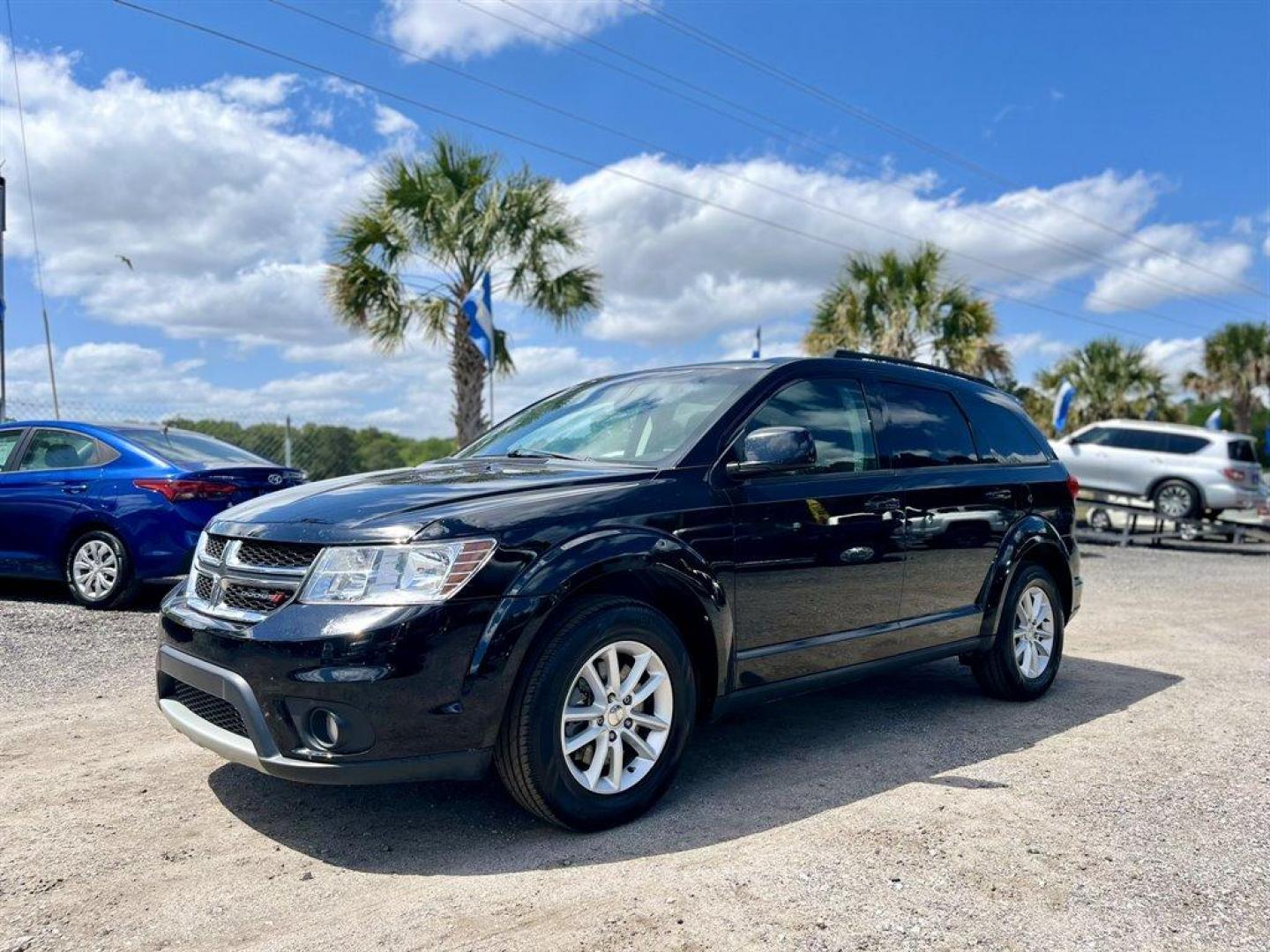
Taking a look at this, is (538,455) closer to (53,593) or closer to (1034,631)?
(1034,631)

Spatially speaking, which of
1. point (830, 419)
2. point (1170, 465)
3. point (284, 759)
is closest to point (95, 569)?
point (284, 759)

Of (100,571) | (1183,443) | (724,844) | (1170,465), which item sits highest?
(1183,443)

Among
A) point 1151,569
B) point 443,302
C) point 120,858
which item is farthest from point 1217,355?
point 120,858

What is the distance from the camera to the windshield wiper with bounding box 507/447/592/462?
4242mm

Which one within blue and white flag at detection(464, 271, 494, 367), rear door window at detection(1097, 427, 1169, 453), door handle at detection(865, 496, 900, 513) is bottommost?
door handle at detection(865, 496, 900, 513)

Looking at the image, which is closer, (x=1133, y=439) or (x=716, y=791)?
(x=716, y=791)

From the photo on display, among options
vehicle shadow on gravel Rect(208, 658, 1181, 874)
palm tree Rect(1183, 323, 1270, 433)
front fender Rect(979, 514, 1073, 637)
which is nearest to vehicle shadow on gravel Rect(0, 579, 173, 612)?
vehicle shadow on gravel Rect(208, 658, 1181, 874)

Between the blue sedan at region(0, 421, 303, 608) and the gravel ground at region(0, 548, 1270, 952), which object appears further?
the blue sedan at region(0, 421, 303, 608)

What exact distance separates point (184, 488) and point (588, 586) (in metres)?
5.07

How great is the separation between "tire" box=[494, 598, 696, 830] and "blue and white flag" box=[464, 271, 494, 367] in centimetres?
1120

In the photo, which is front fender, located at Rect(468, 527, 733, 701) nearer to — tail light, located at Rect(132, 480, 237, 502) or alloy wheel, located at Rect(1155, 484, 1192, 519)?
tail light, located at Rect(132, 480, 237, 502)

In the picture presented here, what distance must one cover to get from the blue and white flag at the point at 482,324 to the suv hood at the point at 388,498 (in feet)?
34.9

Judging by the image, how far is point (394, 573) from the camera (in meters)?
3.22

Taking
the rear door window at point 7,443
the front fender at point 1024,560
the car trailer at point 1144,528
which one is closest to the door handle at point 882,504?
the front fender at point 1024,560
